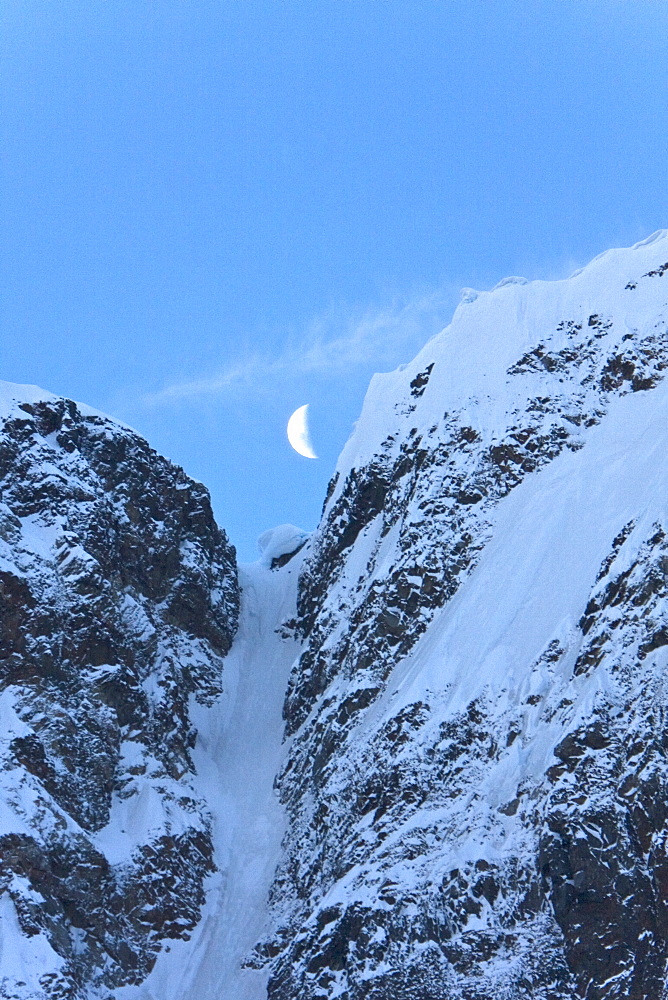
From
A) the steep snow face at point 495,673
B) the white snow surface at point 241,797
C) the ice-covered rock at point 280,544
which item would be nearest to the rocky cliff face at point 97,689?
the white snow surface at point 241,797

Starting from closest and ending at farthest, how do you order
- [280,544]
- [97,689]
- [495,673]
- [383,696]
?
[495,673] < [383,696] < [97,689] < [280,544]

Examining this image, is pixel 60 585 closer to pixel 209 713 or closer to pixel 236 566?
pixel 209 713

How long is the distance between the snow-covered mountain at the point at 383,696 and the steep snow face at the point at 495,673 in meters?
0.16

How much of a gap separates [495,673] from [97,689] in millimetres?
26290

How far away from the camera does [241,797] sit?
3679 inches

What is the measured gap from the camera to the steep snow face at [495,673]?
62531 millimetres

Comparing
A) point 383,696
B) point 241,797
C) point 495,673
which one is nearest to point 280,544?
point 241,797

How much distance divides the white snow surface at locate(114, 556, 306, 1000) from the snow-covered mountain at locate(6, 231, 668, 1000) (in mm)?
227

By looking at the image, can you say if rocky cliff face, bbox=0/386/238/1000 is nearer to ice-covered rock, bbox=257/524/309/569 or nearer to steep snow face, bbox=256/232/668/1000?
steep snow face, bbox=256/232/668/1000

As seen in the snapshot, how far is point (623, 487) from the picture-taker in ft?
269

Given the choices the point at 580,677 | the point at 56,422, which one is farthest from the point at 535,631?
the point at 56,422

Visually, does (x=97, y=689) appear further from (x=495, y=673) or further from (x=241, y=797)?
(x=495, y=673)

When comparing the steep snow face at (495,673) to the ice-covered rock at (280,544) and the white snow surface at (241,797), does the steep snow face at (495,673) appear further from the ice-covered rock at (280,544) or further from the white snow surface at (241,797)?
the ice-covered rock at (280,544)

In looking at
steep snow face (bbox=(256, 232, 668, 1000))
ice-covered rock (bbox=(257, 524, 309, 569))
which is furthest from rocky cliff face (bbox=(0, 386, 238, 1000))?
ice-covered rock (bbox=(257, 524, 309, 569))
